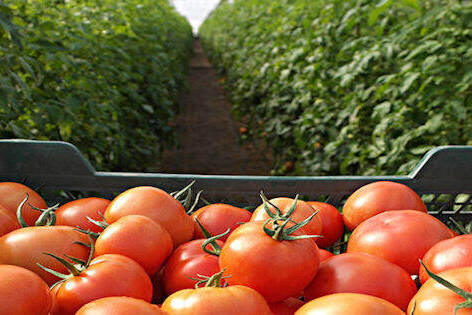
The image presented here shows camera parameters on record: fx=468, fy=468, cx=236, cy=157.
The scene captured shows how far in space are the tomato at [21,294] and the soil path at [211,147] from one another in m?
4.56

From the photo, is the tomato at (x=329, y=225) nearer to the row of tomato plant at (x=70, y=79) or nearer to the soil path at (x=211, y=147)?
the row of tomato plant at (x=70, y=79)

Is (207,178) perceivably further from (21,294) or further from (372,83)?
(372,83)

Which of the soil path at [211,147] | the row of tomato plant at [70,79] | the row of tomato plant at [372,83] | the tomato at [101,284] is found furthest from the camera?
the soil path at [211,147]

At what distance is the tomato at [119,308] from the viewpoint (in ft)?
2.37

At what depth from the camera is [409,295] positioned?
1.00 m

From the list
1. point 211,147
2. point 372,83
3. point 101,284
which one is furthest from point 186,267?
point 211,147

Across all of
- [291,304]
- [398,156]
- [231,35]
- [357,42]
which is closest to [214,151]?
[357,42]

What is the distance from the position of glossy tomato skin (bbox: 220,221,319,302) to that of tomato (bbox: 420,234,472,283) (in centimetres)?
28

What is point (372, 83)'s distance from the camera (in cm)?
311

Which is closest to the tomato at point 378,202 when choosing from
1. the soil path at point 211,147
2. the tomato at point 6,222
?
the tomato at point 6,222

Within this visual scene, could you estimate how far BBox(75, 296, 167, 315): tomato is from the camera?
72 centimetres

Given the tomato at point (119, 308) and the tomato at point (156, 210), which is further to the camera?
the tomato at point (156, 210)

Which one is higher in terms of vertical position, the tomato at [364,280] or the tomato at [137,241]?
the tomato at [137,241]

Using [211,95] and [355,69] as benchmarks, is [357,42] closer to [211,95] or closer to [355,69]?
[355,69]
